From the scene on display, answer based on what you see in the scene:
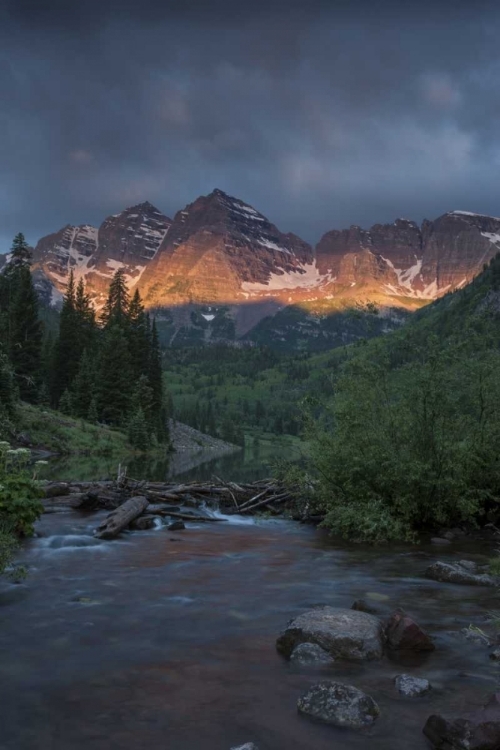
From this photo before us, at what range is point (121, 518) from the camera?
20.5 metres

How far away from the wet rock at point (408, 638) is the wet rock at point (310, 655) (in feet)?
4.03

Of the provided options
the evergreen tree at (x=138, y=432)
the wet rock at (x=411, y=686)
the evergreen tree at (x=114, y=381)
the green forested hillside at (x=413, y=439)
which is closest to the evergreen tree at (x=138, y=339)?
the evergreen tree at (x=114, y=381)

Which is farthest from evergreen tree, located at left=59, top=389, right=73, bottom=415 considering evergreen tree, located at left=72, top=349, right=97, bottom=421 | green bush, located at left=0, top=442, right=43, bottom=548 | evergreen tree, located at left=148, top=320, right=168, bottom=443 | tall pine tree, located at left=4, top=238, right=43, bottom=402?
green bush, located at left=0, top=442, right=43, bottom=548

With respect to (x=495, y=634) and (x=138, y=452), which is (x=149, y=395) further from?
(x=495, y=634)

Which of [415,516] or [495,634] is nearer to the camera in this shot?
[495,634]

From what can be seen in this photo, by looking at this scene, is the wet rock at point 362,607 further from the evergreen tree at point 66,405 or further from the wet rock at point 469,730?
the evergreen tree at point 66,405

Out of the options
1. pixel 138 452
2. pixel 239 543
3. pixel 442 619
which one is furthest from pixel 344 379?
pixel 138 452

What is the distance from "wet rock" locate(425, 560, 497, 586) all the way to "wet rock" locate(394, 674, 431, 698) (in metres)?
6.31

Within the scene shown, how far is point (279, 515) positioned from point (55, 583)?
13.5 m

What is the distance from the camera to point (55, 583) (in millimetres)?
13680

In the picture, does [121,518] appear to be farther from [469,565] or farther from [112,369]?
[112,369]

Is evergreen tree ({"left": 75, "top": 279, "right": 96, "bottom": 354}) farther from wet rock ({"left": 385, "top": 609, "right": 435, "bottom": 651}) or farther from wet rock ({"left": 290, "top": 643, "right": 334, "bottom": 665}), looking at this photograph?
wet rock ({"left": 385, "top": 609, "right": 435, "bottom": 651})

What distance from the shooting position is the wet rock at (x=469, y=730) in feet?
20.1

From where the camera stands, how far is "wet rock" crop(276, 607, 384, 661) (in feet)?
30.2
